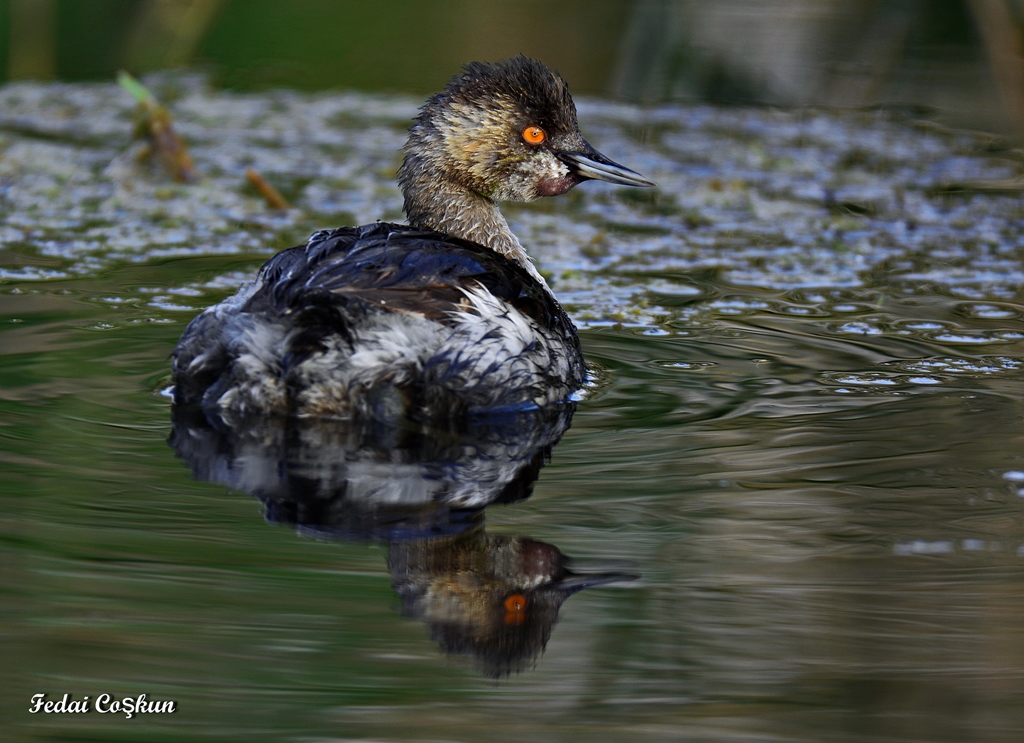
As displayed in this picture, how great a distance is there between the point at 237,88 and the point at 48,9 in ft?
4.71

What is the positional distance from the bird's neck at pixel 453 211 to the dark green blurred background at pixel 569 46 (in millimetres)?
5123

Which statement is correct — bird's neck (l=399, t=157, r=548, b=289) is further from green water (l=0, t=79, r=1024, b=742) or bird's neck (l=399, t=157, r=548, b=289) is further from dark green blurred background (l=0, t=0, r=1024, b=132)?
dark green blurred background (l=0, t=0, r=1024, b=132)

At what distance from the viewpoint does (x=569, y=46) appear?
11.5m

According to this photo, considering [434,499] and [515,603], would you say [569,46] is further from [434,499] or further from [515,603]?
[515,603]

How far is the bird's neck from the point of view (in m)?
5.55

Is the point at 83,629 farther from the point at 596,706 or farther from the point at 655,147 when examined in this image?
the point at 655,147

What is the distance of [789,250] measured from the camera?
7.22 meters

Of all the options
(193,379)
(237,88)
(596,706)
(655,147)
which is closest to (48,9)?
(237,88)

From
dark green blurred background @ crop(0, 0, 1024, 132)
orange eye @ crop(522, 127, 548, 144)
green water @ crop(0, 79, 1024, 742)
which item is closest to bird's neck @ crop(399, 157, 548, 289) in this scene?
orange eye @ crop(522, 127, 548, 144)

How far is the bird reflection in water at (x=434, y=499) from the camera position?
3.20 metres

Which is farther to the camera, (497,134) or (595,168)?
(595,168)

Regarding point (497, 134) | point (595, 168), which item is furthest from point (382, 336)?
point (595, 168)

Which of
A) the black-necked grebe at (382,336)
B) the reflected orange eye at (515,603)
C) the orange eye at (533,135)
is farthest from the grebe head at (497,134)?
the reflected orange eye at (515,603)

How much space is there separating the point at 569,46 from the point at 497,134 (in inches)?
244
